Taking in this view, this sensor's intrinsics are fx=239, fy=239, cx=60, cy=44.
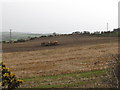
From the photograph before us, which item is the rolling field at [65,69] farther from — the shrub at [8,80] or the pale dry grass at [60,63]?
the shrub at [8,80]

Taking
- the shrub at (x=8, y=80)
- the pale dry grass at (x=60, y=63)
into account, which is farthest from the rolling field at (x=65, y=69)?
the shrub at (x=8, y=80)

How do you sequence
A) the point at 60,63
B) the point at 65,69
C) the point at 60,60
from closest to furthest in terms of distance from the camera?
the point at 65,69 < the point at 60,63 < the point at 60,60

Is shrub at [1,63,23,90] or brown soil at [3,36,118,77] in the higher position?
shrub at [1,63,23,90]

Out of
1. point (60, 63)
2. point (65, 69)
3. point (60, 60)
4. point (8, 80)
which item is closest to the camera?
point (8, 80)

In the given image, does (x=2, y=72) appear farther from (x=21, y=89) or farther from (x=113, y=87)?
(x=113, y=87)

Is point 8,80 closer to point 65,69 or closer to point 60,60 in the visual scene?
point 65,69

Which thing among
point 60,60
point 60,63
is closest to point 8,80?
point 60,63

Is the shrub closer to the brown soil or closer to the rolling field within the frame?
the rolling field

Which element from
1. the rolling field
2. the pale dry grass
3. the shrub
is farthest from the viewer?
the pale dry grass

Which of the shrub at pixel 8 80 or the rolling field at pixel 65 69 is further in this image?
the rolling field at pixel 65 69

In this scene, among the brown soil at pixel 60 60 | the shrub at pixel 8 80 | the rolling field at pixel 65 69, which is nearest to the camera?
the shrub at pixel 8 80

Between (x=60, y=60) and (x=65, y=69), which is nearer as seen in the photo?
(x=65, y=69)

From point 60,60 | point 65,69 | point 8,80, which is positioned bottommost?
point 65,69

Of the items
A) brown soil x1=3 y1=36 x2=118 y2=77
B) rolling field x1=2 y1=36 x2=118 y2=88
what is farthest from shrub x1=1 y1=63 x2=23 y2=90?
brown soil x1=3 y1=36 x2=118 y2=77
